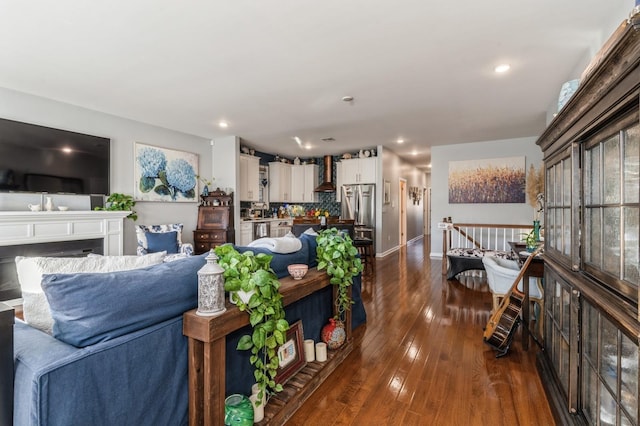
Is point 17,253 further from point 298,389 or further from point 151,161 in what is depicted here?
point 298,389

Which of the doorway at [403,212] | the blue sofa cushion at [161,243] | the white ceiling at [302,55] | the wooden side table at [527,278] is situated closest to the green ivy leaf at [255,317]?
the white ceiling at [302,55]

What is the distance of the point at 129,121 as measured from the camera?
501 centimetres

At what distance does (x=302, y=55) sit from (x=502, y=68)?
2.11 meters

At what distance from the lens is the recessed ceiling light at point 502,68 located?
3112 millimetres

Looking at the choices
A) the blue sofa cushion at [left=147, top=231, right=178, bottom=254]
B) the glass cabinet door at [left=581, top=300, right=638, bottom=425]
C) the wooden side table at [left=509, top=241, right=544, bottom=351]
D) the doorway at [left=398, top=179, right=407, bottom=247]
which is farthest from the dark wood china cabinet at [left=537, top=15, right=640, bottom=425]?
the doorway at [left=398, top=179, right=407, bottom=247]

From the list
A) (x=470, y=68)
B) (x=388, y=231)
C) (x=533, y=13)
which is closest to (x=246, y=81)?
(x=470, y=68)

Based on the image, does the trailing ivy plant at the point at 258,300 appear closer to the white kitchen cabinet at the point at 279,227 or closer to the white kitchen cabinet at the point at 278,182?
the white kitchen cabinet at the point at 279,227

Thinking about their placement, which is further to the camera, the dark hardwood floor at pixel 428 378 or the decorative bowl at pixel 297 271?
the decorative bowl at pixel 297 271

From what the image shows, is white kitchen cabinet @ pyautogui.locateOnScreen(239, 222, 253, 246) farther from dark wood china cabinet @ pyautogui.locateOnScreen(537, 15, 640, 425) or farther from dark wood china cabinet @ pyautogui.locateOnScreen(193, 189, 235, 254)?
dark wood china cabinet @ pyautogui.locateOnScreen(537, 15, 640, 425)

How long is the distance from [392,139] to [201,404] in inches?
234

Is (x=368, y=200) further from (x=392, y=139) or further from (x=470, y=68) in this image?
(x=470, y=68)

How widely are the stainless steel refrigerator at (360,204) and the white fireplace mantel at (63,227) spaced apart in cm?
471

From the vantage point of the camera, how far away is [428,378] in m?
2.15

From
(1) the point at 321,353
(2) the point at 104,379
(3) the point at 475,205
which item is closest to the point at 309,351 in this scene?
(1) the point at 321,353
